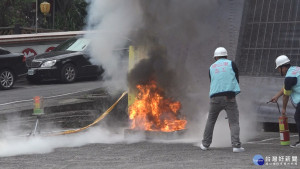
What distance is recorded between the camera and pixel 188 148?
996 centimetres

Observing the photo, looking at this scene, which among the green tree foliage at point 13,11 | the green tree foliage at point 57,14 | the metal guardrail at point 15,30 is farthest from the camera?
the green tree foliage at point 57,14

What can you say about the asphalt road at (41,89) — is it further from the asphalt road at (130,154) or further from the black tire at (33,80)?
the asphalt road at (130,154)

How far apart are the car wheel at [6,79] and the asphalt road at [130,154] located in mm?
7430

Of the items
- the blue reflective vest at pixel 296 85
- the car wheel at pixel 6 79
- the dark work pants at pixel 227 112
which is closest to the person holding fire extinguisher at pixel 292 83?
the blue reflective vest at pixel 296 85

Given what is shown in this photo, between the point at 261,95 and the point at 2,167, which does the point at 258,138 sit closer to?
the point at 261,95

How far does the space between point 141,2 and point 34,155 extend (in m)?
3.41

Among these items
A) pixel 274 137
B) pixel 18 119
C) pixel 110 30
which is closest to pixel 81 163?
pixel 110 30

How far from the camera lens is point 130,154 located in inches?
371

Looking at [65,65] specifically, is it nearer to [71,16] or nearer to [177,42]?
[177,42]

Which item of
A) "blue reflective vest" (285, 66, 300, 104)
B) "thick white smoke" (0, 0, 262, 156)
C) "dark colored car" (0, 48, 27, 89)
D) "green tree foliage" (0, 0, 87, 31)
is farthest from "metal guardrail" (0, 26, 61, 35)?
"blue reflective vest" (285, 66, 300, 104)

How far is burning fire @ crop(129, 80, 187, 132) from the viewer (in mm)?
11203

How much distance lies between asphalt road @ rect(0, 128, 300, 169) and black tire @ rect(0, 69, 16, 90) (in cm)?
744

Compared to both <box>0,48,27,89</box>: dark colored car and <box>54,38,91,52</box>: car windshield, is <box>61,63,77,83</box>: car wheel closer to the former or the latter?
<box>54,38,91,52</box>: car windshield

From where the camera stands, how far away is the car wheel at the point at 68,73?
19.3m
